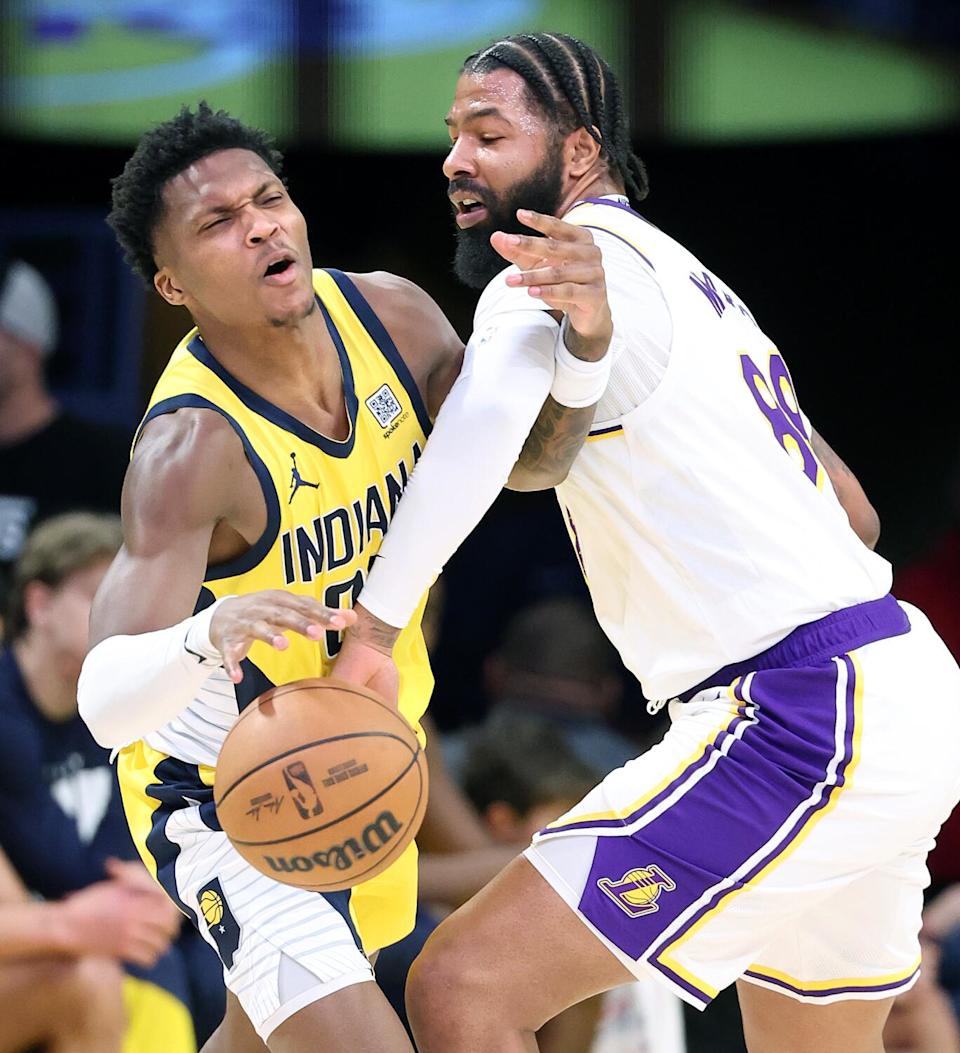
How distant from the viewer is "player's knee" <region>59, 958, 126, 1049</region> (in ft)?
18.3

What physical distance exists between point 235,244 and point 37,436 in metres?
3.24

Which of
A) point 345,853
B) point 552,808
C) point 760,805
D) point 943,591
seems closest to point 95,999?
point 552,808

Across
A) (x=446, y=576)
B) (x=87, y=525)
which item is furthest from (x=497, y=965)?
(x=446, y=576)

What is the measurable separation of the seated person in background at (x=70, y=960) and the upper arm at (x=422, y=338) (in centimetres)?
275

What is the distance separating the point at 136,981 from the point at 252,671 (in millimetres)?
2647

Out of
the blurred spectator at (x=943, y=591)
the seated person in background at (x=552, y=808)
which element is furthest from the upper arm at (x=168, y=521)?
the blurred spectator at (x=943, y=591)

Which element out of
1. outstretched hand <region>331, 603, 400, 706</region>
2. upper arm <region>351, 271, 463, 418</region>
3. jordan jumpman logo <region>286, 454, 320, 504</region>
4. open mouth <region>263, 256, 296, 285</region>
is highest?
open mouth <region>263, 256, 296, 285</region>

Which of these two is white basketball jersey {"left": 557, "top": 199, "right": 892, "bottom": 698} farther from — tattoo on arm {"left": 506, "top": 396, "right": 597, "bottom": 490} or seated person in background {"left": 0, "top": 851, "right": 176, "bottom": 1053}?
seated person in background {"left": 0, "top": 851, "right": 176, "bottom": 1053}

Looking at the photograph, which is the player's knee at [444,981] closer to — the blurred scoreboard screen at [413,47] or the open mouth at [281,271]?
the open mouth at [281,271]

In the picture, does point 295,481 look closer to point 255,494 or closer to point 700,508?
point 255,494

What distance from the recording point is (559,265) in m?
3.15

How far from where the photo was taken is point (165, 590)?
3.15m

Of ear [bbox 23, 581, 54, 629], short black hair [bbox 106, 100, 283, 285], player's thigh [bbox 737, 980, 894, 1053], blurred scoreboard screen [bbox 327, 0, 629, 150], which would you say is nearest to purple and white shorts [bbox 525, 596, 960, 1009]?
player's thigh [bbox 737, 980, 894, 1053]

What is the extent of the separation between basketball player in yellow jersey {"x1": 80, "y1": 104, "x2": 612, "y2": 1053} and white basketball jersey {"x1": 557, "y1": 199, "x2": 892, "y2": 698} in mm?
184
